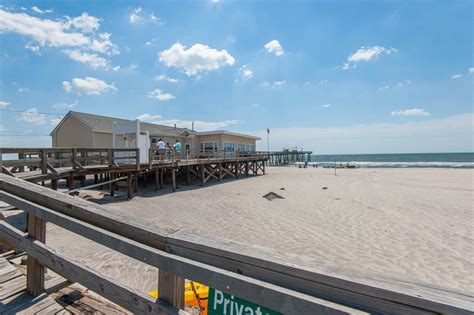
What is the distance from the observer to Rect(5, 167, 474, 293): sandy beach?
4973mm

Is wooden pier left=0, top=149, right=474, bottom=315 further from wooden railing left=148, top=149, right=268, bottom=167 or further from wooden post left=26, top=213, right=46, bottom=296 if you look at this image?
wooden railing left=148, top=149, right=268, bottom=167

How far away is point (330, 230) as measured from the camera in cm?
754

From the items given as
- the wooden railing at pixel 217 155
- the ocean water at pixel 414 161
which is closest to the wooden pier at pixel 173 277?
the wooden railing at pixel 217 155

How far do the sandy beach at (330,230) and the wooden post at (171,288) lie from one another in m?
0.26

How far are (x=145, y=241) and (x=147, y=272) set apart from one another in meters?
4.14

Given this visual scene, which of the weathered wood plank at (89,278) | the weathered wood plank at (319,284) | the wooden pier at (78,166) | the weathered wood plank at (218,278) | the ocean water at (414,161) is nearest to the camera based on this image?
the weathered wood plank at (319,284)

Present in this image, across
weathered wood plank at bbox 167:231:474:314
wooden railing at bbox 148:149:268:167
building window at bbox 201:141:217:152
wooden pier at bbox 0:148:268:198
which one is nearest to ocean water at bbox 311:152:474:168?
wooden railing at bbox 148:149:268:167

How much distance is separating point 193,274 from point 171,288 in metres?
0.25

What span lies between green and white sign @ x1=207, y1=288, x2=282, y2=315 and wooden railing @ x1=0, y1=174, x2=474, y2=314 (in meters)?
0.14

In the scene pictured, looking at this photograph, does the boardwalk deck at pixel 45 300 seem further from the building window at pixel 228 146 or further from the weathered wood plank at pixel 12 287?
the building window at pixel 228 146

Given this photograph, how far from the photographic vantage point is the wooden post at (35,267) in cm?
212

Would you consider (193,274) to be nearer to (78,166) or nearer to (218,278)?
(218,278)

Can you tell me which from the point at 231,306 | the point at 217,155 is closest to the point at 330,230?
the point at 231,306

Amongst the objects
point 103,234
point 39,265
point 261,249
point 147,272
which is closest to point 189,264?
point 261,249
